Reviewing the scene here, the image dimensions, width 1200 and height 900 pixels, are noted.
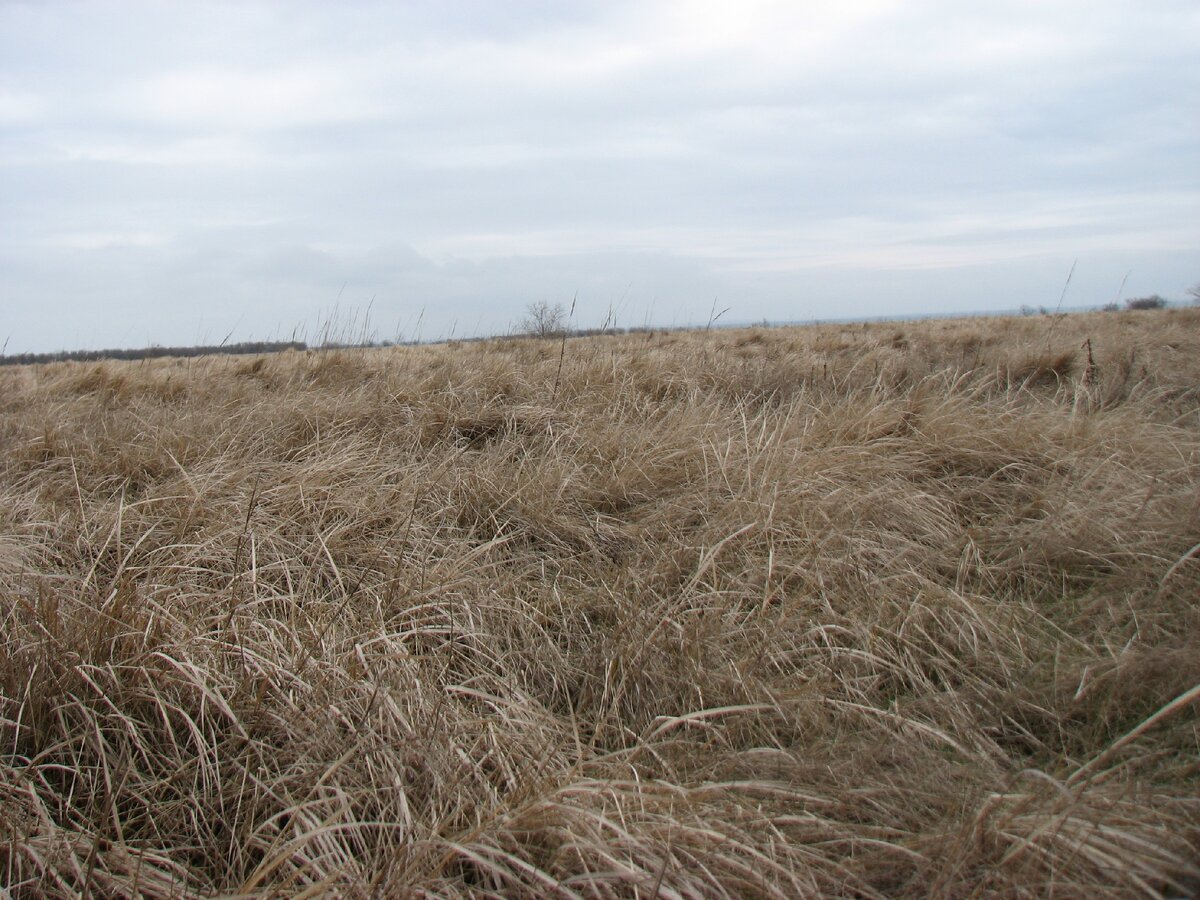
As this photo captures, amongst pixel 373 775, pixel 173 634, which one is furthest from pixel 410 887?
pixel 173 634

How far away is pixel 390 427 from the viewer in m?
3.88

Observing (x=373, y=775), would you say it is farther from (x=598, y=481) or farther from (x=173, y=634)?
(x=598, y=481)

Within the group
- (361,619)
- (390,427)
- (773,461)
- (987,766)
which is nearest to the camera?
(987,766)

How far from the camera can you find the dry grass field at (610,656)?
1371mm

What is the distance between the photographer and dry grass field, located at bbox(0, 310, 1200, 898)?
1.37 m

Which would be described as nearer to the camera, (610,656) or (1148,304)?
(610,656)

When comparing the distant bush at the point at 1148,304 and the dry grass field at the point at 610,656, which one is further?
the distant bush at the point at 1148,304

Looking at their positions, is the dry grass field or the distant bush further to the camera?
the distant bush

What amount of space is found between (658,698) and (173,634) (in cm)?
121

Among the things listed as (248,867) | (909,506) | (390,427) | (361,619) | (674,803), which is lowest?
(248,867)

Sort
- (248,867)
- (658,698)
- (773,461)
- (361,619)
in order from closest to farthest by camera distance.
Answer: (248,867)
(658,698)
(361,619)
(773,461)

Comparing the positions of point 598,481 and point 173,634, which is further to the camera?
point 598,481

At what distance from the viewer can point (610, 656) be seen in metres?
2.05

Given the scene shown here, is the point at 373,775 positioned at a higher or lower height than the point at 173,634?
lower
